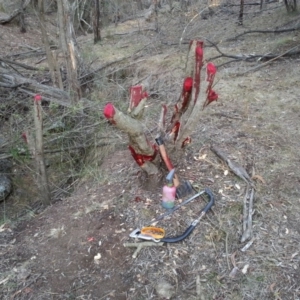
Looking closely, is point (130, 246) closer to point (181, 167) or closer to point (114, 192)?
point (114, 192)

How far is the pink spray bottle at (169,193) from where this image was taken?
2652mm

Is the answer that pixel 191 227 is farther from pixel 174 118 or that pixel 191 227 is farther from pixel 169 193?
pixel 174 118

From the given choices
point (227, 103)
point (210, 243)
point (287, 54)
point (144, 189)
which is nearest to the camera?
point (210, 243)

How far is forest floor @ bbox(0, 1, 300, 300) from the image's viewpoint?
7.52ft

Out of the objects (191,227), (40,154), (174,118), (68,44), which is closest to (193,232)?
(191,227)

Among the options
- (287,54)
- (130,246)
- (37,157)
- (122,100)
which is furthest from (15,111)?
(287,54)

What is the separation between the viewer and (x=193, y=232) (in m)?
2.61

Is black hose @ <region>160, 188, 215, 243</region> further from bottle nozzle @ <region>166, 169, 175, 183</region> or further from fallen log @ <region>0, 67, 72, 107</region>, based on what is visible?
fallen log @ <region>0, 67, 72, 107</region>

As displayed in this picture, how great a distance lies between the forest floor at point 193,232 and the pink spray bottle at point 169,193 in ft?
0.29

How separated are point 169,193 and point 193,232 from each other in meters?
0.34

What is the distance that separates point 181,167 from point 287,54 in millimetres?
3467

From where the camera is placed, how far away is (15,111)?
4785 millimetres

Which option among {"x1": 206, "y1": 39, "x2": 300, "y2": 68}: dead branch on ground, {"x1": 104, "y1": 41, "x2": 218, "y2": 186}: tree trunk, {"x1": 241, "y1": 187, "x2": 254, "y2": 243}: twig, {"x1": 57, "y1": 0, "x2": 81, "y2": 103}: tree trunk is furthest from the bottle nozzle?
{"x1": 206, "y1": 39, "x2": 300, "y2": 68}: dead branch on ground

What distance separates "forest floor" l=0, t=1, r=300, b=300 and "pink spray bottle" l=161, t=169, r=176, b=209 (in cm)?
9
